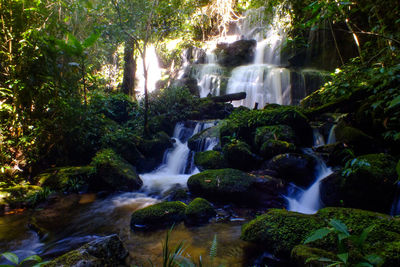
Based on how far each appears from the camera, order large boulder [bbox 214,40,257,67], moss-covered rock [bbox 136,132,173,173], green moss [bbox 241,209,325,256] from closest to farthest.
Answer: green moss [bbox 241,209,325,256], moss-covered rock [bbox 136,132,173,173], large boulder [bbox 214,40,257,67]

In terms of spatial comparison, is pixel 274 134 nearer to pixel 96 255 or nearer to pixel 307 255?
pixel 307 255

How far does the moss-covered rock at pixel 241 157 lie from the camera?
6.61 metres

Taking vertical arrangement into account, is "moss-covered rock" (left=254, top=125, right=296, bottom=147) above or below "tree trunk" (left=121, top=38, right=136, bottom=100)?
below

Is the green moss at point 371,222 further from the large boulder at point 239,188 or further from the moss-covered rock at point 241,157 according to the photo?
the moss-covered rock at point 241,157

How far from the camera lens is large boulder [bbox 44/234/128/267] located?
213cm

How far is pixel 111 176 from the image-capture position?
6426mm

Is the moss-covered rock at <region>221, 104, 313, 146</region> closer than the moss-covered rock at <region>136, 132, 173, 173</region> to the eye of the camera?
Yes

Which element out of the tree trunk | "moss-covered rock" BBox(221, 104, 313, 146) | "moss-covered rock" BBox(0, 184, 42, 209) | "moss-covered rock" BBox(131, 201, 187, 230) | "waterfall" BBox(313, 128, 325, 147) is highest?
the tree trunk

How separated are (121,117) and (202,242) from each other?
865cm

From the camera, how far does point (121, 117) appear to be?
10922 millimetres

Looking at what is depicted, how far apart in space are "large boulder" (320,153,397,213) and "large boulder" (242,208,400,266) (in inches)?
40.2

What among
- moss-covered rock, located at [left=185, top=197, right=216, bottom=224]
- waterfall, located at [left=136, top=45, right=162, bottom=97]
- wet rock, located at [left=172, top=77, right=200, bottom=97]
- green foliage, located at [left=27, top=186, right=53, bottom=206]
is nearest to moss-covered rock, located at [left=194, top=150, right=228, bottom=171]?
moss-covered rock, located at [left=185, top=197, right=216, bottom=224]

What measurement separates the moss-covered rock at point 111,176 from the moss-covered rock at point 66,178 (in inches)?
7.1

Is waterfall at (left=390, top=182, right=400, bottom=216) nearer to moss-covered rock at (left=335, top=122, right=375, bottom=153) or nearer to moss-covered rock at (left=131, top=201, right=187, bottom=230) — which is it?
moss-covered rock at (left=335, top=122, right=375, bottom=153)
